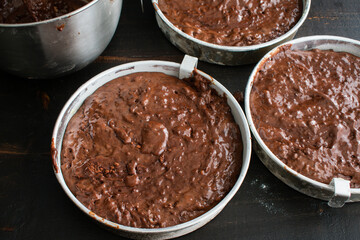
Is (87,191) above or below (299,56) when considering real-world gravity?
below

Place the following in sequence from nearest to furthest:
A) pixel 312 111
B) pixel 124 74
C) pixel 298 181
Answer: pixel 298 181 < pixel 312 111 < pixel 124 74

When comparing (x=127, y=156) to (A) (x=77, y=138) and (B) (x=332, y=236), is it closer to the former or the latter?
(A) (x=77, y=138)

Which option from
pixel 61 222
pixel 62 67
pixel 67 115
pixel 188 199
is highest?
pixel 62 67

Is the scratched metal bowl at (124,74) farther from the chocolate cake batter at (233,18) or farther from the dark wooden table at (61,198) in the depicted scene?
the chocolate cake batter at (233,18)

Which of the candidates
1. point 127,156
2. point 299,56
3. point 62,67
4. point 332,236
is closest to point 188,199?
point 127,156

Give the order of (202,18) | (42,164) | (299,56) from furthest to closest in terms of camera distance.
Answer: (202,18) → (299,56) → (42,164)

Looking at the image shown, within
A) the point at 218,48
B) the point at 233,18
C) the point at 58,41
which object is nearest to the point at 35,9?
the point at 58,41

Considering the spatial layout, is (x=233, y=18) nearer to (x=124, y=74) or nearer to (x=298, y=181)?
(x=124, y=74)
